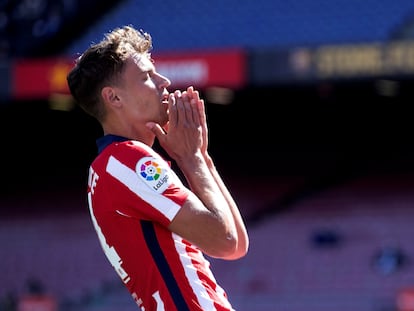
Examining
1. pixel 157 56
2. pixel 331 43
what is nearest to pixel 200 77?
pixel 157 56

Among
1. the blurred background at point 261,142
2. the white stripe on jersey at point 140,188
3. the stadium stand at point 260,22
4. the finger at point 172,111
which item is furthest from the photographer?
the stadium stand at point 260,22

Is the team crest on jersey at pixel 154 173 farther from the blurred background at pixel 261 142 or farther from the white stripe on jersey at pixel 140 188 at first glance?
the blurred background at pixel 261 142

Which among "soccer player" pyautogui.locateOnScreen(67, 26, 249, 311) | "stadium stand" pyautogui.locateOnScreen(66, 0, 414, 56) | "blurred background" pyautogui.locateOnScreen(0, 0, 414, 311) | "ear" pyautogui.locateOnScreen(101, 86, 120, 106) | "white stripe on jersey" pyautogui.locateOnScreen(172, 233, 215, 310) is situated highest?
"ear" pyautogui.locateOnScreen(101, 86, 120, 106)

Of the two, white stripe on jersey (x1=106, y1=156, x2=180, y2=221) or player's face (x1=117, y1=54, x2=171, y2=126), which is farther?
player's face (x1=117, y1=54, x2=171, y2=126)

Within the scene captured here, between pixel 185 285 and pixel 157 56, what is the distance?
1038 centimetres

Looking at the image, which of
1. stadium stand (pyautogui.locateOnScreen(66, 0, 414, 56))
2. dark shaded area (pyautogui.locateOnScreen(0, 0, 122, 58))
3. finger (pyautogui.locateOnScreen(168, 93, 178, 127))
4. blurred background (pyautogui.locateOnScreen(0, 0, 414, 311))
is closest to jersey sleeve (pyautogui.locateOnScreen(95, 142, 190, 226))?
finger (pyautogui.locateOnScreen(168, 93, 178, 127))

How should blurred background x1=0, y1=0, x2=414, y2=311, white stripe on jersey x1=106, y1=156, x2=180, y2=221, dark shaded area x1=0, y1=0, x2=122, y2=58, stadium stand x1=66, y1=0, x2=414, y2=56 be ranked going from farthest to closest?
dark shaded area x1=0, y1=0, x2=122, y2=58
stadium stand x1=66, y1=0, x2=414, y2=56
blurred background x1=0, y1=0, x2=414, y2=311
white stripe on jersey x1=106, y1=156, x2=180, y2=221

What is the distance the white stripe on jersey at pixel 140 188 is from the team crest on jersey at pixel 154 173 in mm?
15

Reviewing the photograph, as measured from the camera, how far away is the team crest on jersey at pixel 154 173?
3037 millimetres

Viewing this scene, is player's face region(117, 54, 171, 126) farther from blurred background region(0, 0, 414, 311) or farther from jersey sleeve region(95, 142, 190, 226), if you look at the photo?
blurred background region(0, 0, 414, 311)

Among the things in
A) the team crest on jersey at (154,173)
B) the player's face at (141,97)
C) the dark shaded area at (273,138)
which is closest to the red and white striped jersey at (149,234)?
the team crest on jersey at (154,173)

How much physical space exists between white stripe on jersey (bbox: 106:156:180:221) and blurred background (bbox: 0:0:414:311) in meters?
9.04

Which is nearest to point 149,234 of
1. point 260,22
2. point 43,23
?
point 260,22

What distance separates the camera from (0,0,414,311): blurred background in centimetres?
1310
